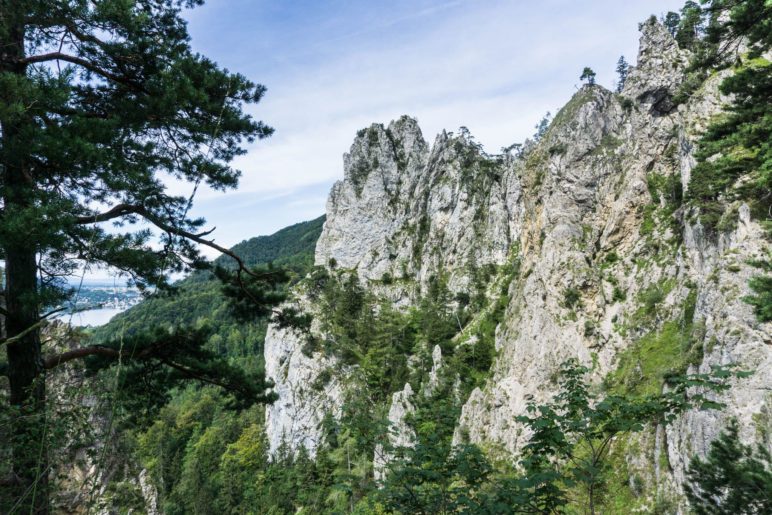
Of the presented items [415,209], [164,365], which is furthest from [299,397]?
[164,365]

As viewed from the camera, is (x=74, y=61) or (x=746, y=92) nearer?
(x=74, y=61)

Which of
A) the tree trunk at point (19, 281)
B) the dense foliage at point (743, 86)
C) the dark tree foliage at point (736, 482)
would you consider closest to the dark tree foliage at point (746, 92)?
the dense foliage at point (743, 86)

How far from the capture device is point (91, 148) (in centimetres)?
407

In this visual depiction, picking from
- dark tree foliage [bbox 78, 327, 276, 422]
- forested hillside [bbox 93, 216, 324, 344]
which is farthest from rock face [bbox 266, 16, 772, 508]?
forested hillside [bbox 93, 216, 324, 344]

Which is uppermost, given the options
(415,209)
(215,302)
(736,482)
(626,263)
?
(415,209)

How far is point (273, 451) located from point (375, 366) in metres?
18.2

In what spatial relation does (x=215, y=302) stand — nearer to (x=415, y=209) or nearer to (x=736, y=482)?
(x=415, y=209)

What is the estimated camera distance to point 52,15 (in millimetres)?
4484

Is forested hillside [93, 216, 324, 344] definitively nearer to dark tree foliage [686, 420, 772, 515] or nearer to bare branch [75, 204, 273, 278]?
bare branch [75, 204, 273, 278]

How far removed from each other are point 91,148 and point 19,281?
1.99 m

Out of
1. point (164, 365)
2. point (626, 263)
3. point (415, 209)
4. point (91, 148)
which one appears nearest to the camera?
point (91, 148)

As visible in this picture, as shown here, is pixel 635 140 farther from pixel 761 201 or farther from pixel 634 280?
pixel 761 201

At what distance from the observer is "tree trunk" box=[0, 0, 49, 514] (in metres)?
2.98

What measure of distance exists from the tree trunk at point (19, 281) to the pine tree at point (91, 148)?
1 cm
